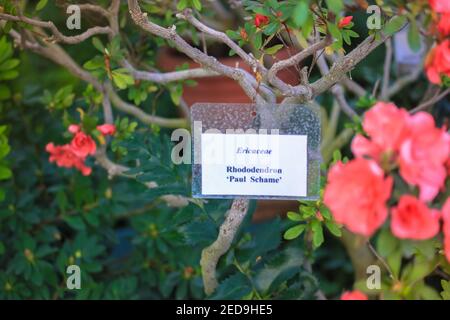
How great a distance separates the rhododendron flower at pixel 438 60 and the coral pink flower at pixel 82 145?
86 centimetres

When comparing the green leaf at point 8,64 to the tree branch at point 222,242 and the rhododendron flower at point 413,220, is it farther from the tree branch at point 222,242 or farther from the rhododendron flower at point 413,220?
the rhododendron flower at point 413,220

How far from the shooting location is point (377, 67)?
2.45m

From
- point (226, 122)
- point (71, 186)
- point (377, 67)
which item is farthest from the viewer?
point (377, 67)

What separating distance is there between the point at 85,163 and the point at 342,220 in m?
A: 1.11

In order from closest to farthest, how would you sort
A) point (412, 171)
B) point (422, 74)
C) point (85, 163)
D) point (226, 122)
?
point (412, 171)
point (226, 122)
point (85, 163)
point (422, 74)

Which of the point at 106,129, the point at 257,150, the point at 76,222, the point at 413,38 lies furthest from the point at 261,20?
the point at 76,222

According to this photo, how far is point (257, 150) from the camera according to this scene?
1.27m

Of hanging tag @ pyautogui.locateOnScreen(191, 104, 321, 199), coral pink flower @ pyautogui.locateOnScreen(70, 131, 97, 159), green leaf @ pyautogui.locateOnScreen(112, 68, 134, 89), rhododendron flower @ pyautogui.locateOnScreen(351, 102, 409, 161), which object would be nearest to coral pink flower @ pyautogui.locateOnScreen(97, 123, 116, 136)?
coral pink flower @ pyautogui.locateOnScreen(70, 131, 97, 159)

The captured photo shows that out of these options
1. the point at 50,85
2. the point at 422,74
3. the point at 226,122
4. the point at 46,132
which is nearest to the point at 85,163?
the point at 46,132

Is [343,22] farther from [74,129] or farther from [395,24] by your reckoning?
[74,129]

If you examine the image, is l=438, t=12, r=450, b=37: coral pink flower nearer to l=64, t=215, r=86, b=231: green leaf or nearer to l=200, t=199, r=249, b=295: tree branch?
l=200, t=199, r=249, b=295: tree branch

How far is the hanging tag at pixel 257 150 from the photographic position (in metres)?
1.27

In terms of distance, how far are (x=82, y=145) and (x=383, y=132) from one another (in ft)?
2.87
